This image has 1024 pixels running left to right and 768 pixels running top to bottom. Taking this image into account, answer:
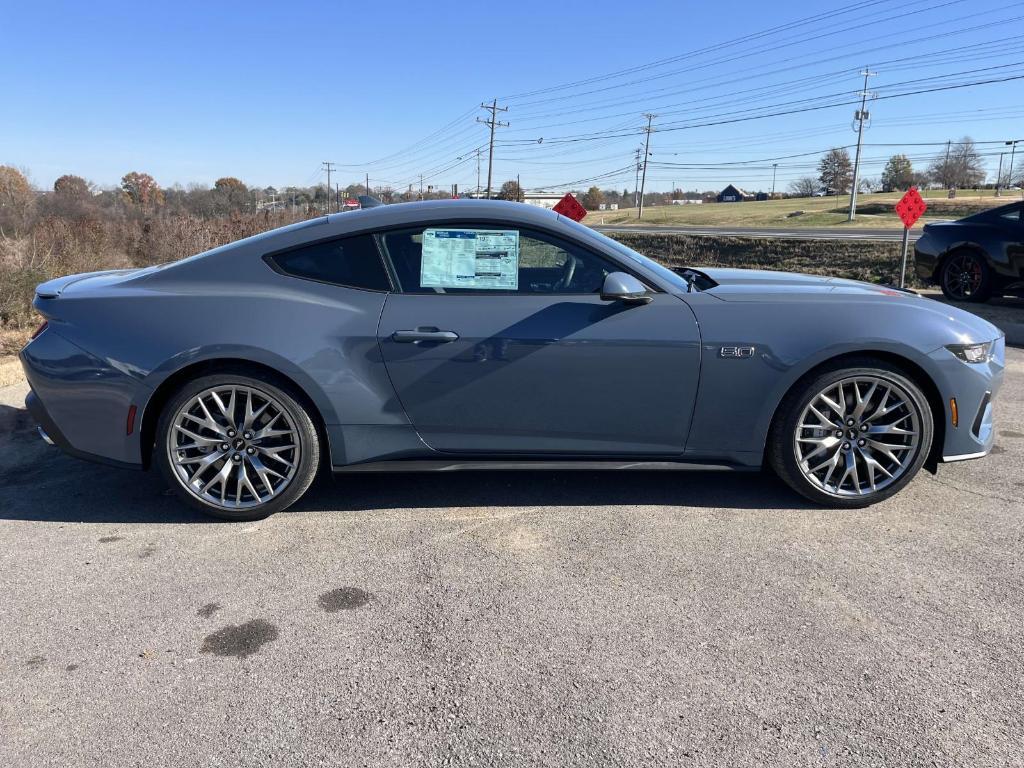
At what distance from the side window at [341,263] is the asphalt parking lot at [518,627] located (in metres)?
1.17

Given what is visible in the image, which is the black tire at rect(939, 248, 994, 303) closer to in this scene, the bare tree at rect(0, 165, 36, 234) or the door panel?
the door panel

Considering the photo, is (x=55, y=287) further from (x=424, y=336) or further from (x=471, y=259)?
(x=471, y=259)

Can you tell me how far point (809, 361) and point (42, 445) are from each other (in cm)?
459

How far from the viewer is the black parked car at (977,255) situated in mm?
10039

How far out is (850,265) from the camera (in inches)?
821

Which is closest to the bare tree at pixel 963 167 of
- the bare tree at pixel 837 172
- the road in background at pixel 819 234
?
the bare tree at pixel 837 172

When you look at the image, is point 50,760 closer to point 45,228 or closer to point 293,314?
point 293,314

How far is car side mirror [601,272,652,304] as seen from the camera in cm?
350

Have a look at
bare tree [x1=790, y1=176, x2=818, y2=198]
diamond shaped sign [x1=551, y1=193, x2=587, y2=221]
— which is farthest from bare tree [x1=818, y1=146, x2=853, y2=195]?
diamond shaped sign [x1=551, y1=193, x2=587, y2=221]

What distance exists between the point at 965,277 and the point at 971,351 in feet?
27.1

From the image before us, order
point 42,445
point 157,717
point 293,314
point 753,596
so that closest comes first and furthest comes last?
point 157,717
point 753,596
point 293,314
point 42,445

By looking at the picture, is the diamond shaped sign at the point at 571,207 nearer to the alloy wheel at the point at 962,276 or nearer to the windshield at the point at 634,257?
the alloy wheel at the point at 962,276

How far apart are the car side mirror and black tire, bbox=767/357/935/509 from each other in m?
0.87

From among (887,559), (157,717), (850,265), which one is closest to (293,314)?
(157,717)
